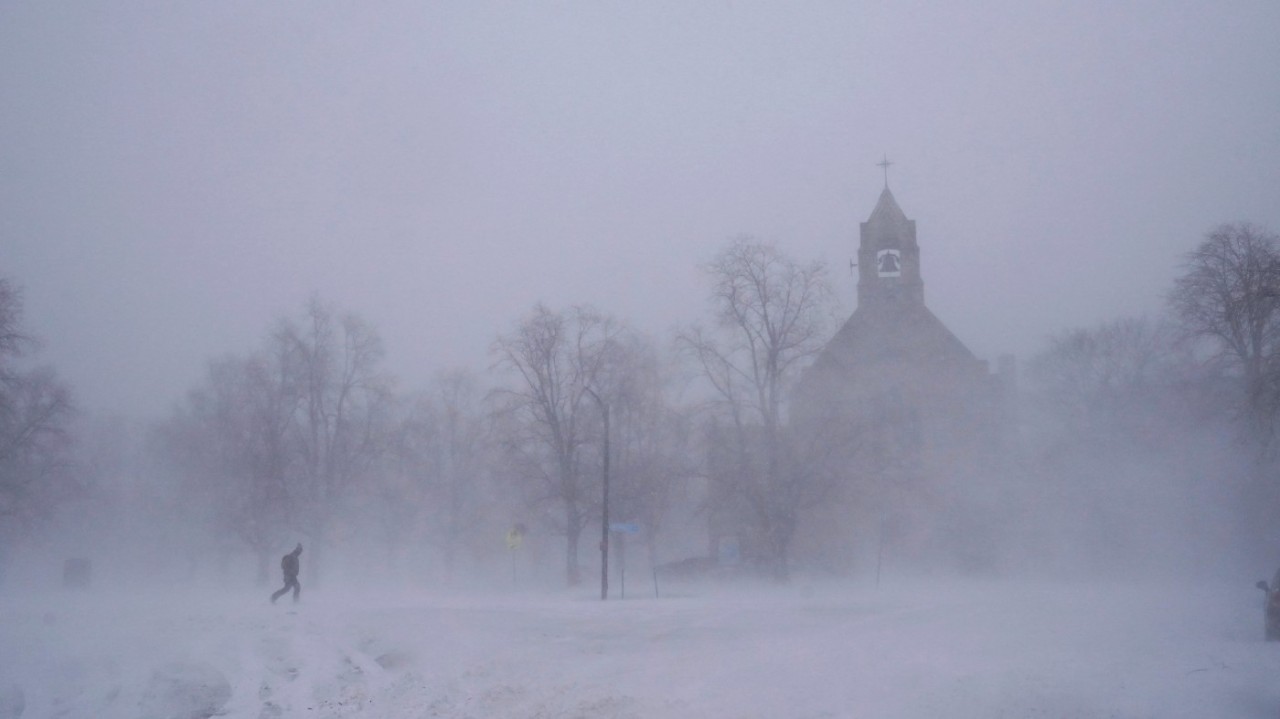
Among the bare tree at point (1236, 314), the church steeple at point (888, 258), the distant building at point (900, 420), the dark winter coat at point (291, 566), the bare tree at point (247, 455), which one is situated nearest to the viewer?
the bare tree at point (1236, 314)

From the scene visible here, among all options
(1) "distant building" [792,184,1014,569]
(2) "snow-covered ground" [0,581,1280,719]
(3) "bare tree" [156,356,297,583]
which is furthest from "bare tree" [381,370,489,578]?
(2) "snow-covered ground" [0,581,1280,719]

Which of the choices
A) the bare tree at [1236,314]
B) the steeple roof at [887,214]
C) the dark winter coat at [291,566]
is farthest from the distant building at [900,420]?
the dark winter coat at [291,566]

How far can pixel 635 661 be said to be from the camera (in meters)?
16.3

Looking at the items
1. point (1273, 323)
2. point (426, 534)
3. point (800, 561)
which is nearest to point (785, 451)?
point (800, 561)

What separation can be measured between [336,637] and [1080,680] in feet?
40.1

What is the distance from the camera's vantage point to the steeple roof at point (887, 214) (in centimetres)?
5159

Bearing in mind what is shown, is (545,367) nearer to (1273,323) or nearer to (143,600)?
(143,600)

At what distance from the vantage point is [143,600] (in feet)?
88.0

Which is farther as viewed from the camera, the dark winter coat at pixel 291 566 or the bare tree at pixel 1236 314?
the dark winter coat at pixel 291 566

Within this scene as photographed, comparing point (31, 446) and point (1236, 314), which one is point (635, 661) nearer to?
point (1236, 314)

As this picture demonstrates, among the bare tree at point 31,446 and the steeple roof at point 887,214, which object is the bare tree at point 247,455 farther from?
the steeple roof at point 887,214

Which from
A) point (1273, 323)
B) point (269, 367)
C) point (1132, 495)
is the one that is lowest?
point (1132, 495)

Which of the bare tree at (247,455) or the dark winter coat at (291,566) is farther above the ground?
the bare tree at (247,455)

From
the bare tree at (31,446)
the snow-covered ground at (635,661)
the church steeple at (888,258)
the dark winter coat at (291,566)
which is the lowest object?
the snow-covered ground at (635,661)
